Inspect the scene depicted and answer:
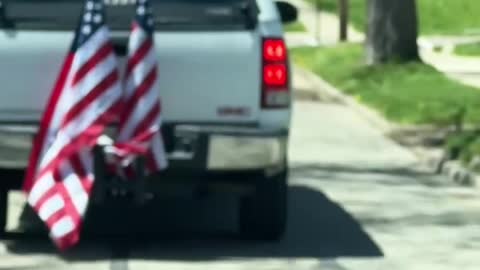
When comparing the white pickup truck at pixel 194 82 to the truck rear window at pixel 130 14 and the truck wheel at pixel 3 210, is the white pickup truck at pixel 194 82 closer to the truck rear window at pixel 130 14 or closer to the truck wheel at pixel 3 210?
the truck rear window at pixel 130 14

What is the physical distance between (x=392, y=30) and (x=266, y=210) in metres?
16.3

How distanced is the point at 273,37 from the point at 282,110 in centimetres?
44

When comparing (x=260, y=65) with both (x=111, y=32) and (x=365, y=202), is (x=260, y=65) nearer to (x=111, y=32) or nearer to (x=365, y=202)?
(x=111, y=32)

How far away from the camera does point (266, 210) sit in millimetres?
10289

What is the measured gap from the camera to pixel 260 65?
9773mm

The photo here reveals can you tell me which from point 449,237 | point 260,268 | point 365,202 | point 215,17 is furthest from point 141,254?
point 365,202

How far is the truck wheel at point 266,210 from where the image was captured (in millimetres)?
10227

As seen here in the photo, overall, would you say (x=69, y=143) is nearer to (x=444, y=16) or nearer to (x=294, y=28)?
(x=294, y=28)

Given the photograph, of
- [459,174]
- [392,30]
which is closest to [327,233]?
[459,174]

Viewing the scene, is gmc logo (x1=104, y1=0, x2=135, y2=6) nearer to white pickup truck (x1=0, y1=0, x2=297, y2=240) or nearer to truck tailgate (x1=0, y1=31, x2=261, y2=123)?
white pickup truck (x1=0, y1=0, x2=297, y2=240)

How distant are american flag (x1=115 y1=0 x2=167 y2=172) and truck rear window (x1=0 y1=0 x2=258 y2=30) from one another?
0.28 meters

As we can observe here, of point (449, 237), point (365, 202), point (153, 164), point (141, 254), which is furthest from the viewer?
point (365, 202)

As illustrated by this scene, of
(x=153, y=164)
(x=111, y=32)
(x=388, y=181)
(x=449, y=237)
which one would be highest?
(x=111, y=32)

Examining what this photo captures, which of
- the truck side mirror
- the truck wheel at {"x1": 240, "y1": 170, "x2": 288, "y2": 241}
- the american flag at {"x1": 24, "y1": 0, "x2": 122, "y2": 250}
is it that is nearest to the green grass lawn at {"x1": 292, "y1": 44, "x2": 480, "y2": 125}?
the truck side mirror
